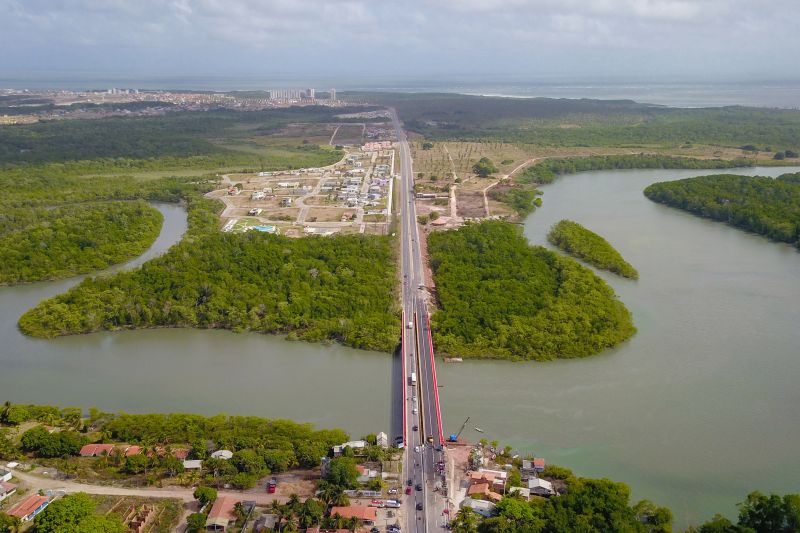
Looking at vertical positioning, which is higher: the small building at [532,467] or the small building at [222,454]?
the small building at [532,467]

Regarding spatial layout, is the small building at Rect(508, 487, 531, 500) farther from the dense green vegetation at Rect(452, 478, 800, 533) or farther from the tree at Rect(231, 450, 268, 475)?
the tree at Rect(231, 450, 268, 475)

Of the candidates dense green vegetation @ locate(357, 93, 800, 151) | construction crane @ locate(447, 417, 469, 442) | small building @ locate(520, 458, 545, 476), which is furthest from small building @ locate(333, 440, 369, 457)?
dense green vegetation @ locate(357, 93, 800, 151)

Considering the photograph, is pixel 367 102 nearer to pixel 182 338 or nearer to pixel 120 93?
pixel 120 93

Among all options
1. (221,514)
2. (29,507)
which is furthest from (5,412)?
(221,514)

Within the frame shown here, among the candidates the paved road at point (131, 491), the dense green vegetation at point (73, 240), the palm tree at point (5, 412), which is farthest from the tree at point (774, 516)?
the dense green vegetation at point (73, 240)

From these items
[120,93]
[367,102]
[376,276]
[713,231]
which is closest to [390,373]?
[376,276]

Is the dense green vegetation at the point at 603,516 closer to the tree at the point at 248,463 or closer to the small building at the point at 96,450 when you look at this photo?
the tree at the point at 248,463
